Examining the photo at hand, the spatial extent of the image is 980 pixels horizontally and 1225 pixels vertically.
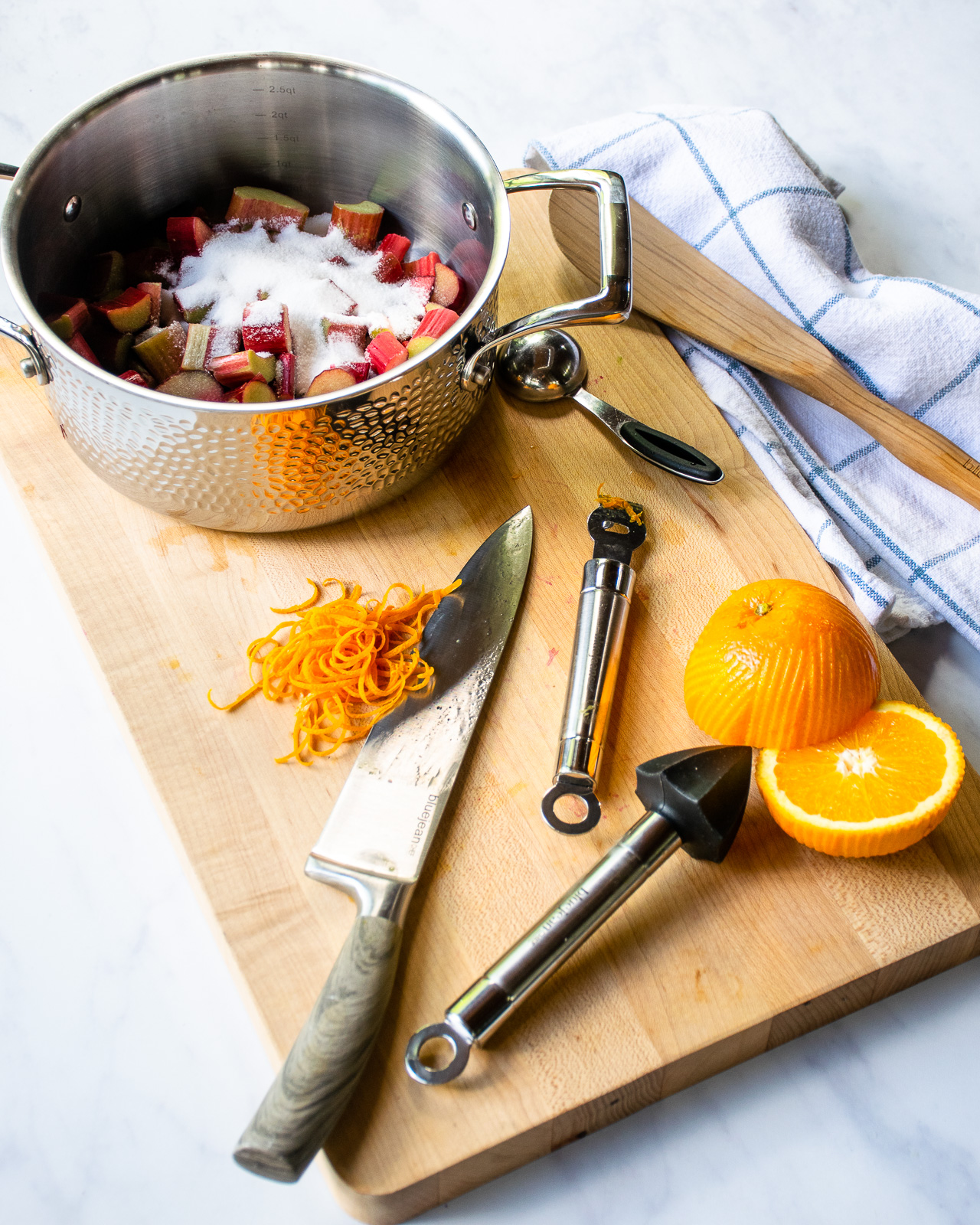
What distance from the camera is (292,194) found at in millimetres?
1141

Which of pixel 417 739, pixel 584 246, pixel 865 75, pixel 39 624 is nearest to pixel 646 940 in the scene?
pixel 417 739

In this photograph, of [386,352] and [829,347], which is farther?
[829,347]

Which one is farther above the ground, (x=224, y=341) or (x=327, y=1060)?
(x=224, y=341)

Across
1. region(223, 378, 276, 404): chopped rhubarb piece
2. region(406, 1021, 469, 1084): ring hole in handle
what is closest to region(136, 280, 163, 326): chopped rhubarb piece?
region(223, 378, 276, 404): chopped rhubarb piece

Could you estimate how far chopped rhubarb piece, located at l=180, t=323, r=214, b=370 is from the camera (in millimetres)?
973

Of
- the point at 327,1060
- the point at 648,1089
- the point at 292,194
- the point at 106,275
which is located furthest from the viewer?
the point at 292,194

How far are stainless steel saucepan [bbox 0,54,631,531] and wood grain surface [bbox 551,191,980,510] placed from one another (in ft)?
0.60

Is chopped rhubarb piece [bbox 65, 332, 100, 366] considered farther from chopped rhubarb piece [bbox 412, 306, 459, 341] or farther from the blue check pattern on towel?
the blue check pattern on towel

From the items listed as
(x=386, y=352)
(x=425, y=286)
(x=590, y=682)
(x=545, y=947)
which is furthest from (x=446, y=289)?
(x=545, y=947)

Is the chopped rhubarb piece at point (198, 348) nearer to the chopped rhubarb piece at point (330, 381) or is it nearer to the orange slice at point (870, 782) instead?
the chopped rhubarb piece at point (330, 381)

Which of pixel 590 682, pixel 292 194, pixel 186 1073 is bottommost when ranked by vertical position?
pixel 186 1073

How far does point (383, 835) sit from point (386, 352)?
449 millimetres

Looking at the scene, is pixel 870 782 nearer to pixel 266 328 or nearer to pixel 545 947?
pixel 545 947

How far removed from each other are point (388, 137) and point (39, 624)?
23.8 inches
